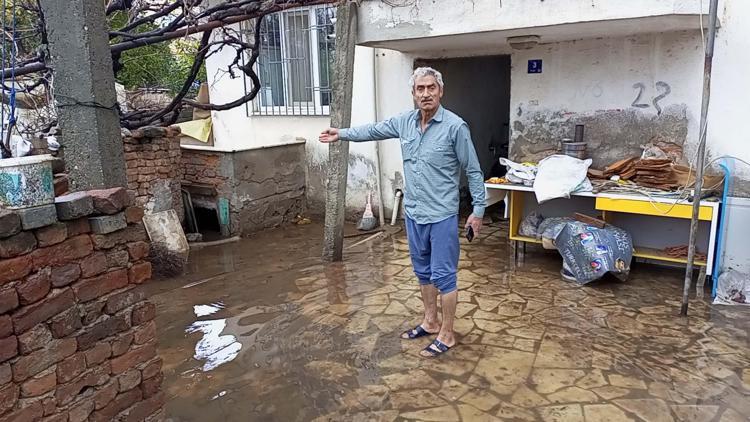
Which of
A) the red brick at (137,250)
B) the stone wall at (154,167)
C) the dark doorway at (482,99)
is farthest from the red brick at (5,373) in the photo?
the dark doorway at (482,99)

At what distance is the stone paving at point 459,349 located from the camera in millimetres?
3217

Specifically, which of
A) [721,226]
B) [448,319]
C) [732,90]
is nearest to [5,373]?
[448,319]

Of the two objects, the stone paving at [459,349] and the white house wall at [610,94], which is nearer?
the stone paving at [459,349]

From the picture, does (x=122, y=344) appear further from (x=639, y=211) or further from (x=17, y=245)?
(x=639, y=211)

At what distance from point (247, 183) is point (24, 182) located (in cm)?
544

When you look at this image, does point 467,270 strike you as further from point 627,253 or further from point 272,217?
point 272,217

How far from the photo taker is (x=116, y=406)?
2.57 meters

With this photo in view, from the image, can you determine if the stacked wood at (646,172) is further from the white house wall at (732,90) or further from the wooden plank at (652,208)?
the white house wall at (732,90)

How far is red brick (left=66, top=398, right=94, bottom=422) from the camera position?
236cm

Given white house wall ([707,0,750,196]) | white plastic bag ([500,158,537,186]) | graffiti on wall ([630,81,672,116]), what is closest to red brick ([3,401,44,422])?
white plastic bag ([500,158,537,186])

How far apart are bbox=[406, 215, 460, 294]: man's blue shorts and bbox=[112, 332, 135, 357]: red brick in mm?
1966

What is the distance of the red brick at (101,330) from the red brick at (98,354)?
0.03 m

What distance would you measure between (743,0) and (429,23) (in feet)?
9.45

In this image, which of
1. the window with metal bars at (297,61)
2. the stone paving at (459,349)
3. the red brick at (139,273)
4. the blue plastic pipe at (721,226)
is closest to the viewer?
the red brick at (139,273)
